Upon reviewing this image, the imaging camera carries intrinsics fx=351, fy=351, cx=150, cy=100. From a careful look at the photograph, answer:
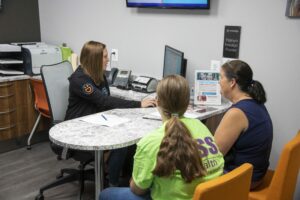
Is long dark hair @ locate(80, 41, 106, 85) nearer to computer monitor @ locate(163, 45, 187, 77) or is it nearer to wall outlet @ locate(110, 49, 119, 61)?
computer monitor @ locate(163, 45, 187, 77)

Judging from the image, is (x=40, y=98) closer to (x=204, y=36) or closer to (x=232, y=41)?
(x=204, y=36)

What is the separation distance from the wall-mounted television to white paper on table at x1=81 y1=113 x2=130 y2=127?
1265 millimetres

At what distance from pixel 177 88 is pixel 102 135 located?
1.95 feet

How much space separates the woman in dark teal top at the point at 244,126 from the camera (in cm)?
189

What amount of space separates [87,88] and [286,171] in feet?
4.65

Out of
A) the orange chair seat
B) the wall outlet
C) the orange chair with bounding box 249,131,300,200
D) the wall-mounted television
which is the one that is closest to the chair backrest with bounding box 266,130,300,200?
the orange chair with bounding box 249,131,300,200

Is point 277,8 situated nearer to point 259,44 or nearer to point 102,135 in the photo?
point 259,44

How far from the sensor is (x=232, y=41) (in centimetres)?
281

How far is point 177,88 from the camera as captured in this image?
1.51 metres

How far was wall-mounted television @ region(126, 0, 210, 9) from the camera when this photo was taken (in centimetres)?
290


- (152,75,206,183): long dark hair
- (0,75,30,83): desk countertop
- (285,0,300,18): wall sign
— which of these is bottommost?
(0,75,30,83): desk countertop

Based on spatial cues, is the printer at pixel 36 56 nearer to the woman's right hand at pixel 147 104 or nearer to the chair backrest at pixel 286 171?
the woman's right hand at pixel 147 104

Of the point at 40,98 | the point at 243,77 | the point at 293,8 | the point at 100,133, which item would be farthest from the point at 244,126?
the point at 40,98

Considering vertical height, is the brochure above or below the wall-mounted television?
below
